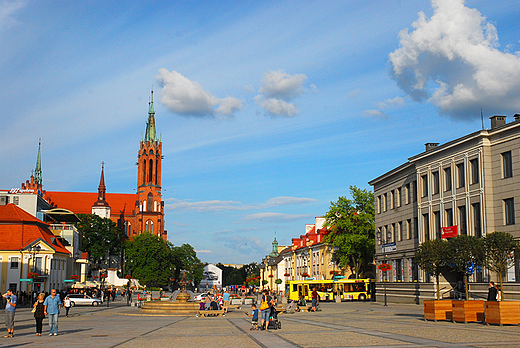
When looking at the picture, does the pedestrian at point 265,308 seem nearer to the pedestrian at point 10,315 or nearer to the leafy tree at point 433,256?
the pedestrian at point 10,315

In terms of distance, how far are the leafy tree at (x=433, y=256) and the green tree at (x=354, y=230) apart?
3502 cm

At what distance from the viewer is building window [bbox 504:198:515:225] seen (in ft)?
111

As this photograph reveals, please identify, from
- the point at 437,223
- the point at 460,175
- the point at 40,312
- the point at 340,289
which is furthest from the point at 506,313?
the point at 340,289

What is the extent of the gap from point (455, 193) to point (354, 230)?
28.6 meters

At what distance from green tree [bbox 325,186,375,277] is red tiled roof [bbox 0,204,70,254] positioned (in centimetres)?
3495

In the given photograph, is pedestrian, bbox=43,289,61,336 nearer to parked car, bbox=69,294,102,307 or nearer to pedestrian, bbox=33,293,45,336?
pedestrian, bbox=33,293,45,336

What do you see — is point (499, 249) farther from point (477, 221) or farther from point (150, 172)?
point (150, 172)

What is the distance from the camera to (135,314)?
37.7 metres

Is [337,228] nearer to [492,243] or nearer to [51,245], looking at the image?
[51,245]

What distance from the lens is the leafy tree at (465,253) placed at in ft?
88.4

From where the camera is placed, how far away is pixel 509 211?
1350 inches

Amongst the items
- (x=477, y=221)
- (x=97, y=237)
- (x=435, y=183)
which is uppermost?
(x=435, y=183)

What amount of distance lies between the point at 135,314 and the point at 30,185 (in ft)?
437

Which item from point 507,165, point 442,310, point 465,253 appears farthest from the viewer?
point 507,165
